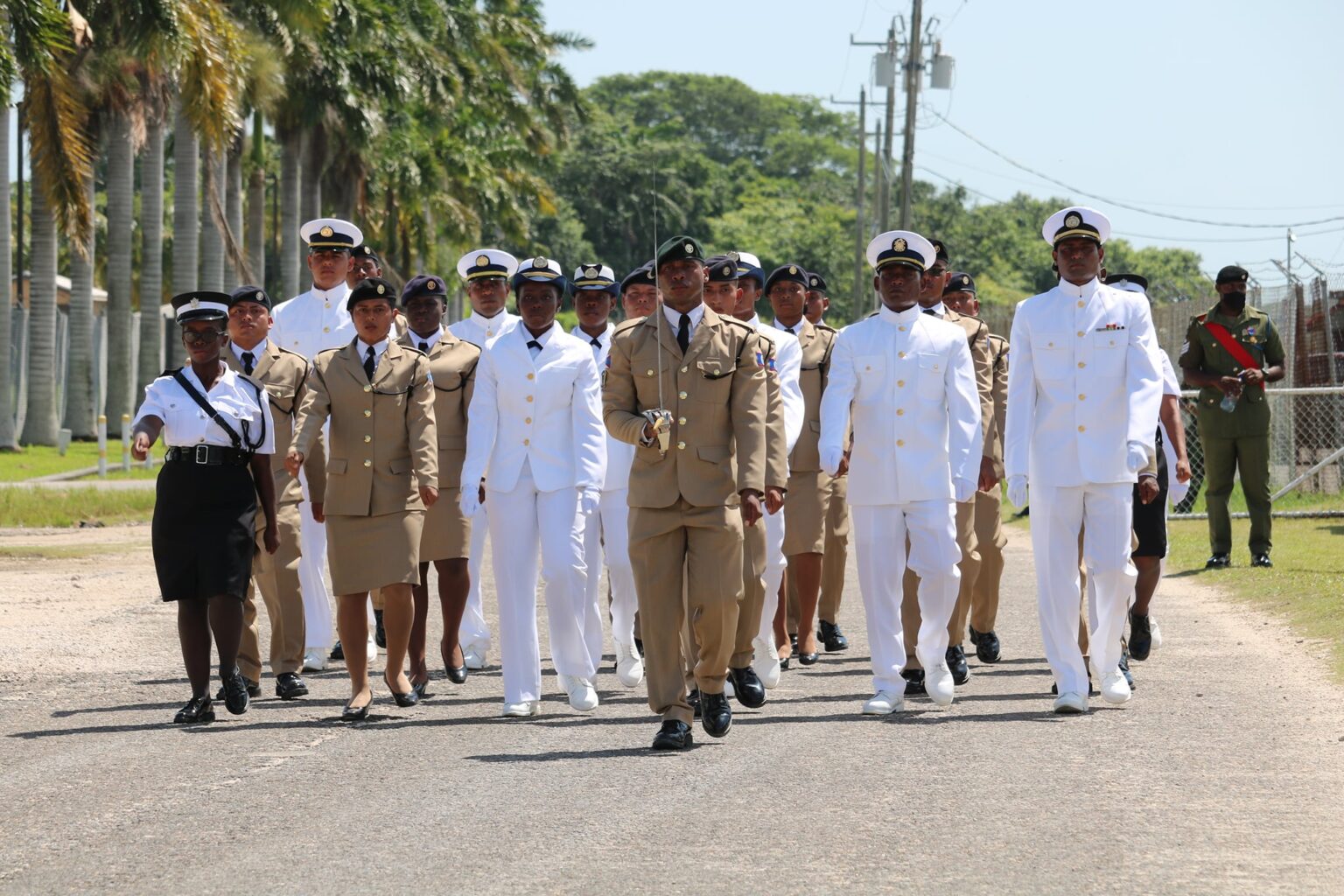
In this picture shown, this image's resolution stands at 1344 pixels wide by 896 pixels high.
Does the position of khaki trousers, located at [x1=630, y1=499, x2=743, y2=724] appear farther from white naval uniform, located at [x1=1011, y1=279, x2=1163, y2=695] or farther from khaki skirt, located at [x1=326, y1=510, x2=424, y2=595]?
white naval uniform, located at [x1=1011, y1=279, x2=1163, y2=695]

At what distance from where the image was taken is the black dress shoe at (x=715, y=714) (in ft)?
29.9

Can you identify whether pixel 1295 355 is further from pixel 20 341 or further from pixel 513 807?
pixel 20 341

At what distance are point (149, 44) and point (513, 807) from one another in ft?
71.1

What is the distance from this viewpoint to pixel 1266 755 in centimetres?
854

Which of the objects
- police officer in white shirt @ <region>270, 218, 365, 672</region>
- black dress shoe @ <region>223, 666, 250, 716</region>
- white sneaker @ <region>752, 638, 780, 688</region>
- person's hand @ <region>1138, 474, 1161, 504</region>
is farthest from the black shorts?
black dress shoe @ <region>223, 666, 250, 716</region>

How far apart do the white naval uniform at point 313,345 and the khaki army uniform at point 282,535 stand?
0.18 m

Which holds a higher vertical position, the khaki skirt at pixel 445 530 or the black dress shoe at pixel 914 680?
the khaki skirt at pixel 445 530

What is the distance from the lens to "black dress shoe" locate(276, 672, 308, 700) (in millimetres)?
10703

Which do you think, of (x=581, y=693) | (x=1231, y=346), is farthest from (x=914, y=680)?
(x=1231, y=346)

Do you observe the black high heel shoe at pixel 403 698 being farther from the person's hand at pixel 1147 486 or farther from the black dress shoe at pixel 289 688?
the person's hand at pixel 1147 486

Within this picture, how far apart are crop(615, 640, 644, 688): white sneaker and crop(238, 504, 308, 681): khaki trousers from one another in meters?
1.76

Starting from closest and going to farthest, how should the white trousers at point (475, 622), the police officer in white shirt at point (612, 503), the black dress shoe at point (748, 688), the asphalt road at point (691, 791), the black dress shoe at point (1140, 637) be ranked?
the asphalt road at point (691, 791)
the black dress shoe at point (748, 688)
the police officer in white shirt at point (612, 503)
the black dress shoe at point (1140, 637)
the white trousers at point (475, 622)

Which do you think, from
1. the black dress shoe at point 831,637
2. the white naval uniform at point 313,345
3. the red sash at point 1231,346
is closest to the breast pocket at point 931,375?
the black dress shoe at point 831,637

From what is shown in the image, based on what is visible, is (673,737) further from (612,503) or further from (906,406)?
(612,503)
